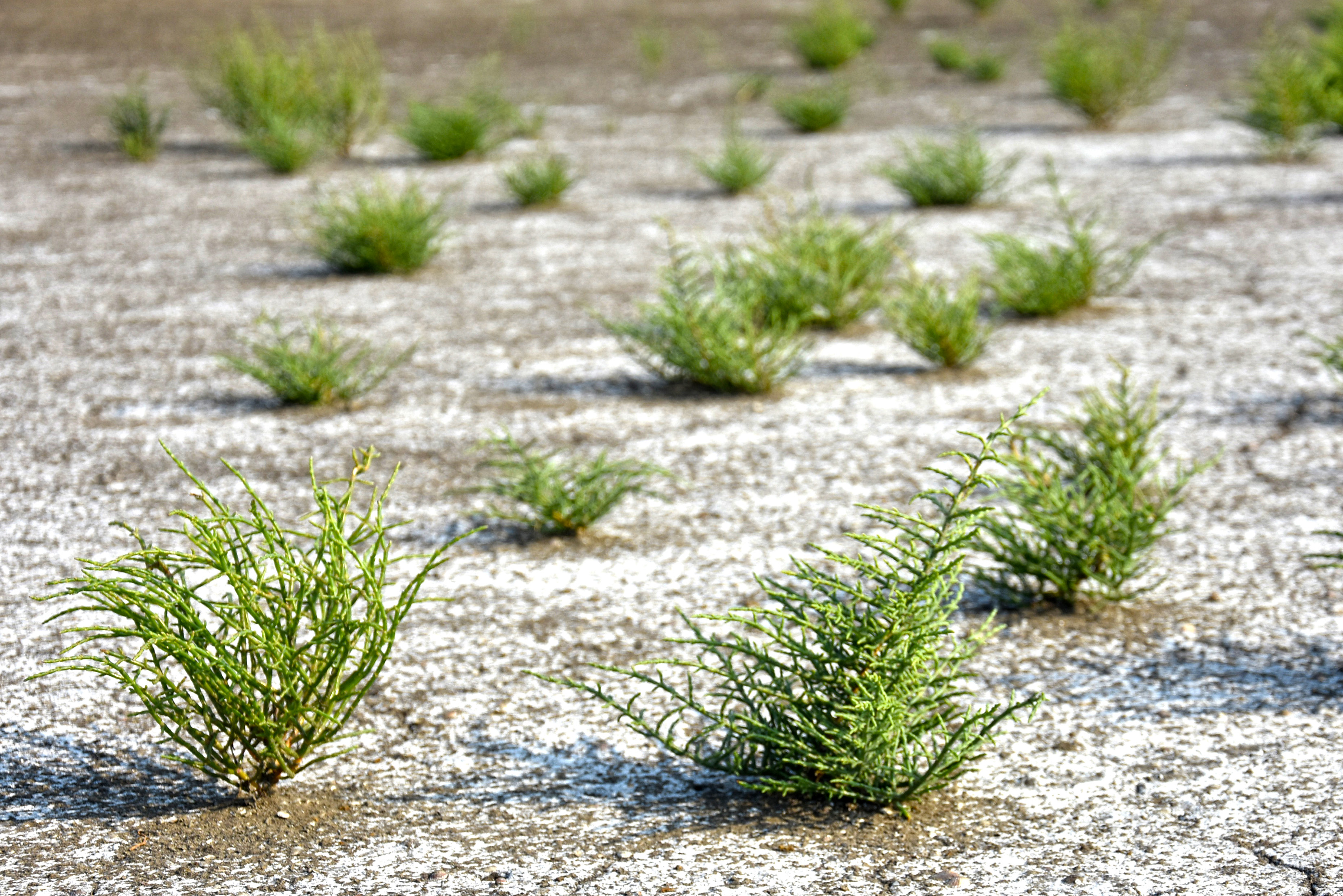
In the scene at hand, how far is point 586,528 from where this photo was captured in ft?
12.4

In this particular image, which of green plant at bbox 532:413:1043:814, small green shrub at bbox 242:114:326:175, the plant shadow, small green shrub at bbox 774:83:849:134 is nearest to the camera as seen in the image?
green plant at bbox 532:413:1043:814

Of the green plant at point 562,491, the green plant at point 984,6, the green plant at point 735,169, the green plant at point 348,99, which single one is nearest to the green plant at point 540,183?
the green plant at point 735,169

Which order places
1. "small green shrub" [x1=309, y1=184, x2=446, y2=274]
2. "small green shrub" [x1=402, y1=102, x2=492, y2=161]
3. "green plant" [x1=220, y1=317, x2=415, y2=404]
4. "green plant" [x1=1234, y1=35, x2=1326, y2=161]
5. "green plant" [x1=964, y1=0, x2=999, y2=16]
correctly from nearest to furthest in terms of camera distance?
"green plant" [x1=220, y1=317, x2=415, y2=404] → "small green shrub" [x1=309, y1=184, x2=446, y2=274] → "green plant" [x1=1234, y1=35, x2=1326, y2=161] → "small green shrub" [x1=402, y1=102, x2=492, y2=161] → "green plant" [x1=964, y1=0, x2=999, y2=16]

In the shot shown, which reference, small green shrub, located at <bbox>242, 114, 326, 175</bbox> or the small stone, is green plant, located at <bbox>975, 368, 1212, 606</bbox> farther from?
small green shrub, located at <bbox>242, 114, 326, 175</bbox>

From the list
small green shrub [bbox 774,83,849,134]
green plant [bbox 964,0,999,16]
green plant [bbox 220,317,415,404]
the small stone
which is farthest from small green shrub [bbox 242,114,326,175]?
green plant [bbox 964,0,999,16]

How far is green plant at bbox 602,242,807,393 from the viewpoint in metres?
4.79

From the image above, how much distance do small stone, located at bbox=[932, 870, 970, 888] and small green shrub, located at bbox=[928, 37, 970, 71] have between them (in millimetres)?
12658

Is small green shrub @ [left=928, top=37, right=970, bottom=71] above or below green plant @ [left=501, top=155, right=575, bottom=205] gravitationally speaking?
above

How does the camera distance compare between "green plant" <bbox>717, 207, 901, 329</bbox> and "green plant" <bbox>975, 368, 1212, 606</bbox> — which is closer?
"green plant" <bbox>975, 368, 1212, 606</bbox>

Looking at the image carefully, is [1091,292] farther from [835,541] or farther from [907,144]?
[907,144]

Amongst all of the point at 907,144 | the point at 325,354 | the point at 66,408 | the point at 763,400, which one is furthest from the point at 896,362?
the point at 907,144

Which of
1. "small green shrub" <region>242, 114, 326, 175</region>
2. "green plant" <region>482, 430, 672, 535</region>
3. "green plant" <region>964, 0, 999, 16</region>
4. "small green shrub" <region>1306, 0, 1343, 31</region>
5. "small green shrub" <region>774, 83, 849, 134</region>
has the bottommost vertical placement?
"green plant" <region>482, 430, 672, 535</region>

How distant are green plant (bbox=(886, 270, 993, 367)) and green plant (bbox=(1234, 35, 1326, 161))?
485 cm

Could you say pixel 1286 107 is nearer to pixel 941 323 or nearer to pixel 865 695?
pixel 941 323
